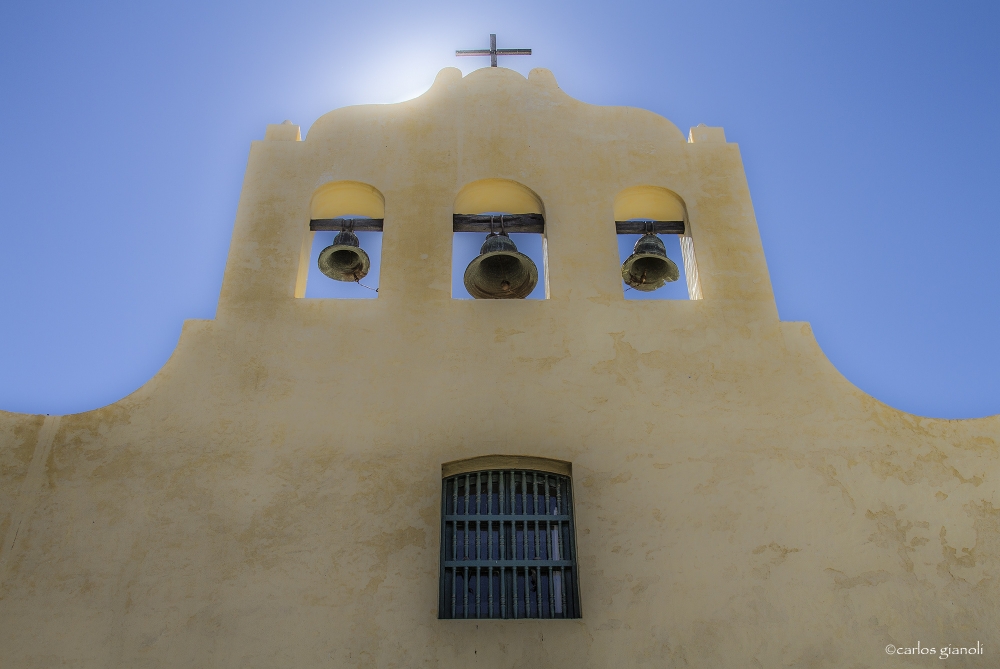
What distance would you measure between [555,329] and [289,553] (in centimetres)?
255

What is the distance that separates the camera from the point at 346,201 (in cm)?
724

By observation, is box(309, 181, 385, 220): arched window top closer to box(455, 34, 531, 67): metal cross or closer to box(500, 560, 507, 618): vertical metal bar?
box(455, 34, 531, 67): metal cross

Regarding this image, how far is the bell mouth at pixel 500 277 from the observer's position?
6395 millimetres

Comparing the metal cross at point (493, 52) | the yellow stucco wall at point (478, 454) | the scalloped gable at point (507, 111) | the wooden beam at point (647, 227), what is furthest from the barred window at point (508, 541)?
the metal cross at point (493, 52)

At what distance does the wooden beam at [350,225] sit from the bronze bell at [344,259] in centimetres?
8

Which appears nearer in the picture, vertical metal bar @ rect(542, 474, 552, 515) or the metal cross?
vertical metal bar @ rect(542, 474, 552, 515)

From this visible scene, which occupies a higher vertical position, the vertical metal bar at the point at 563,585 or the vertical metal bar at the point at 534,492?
the vertical metal bar at the point at 534,492

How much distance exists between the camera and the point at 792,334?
20.1 feet

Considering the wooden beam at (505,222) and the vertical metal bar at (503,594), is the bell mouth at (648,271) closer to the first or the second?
the wooden beam at (505,222)

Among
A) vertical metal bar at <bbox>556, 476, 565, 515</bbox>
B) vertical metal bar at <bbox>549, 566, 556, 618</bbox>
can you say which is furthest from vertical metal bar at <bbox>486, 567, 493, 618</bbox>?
vertical metal bar at <bbox>556, 476, 565, 515</bbox>

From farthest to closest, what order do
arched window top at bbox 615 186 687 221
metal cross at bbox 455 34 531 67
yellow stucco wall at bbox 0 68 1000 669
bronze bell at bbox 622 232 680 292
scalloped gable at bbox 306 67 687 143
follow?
metal cross at bbox 455 34 531 67
scalloped gable at bbox 306 67 687 143
arched window top at bbox 615 186 687 221
bronze bell at bbox 622 232 680 292
yellow stucco wall at bbox 0 68 1000 669

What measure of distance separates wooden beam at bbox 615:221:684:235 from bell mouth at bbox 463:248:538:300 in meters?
1.07

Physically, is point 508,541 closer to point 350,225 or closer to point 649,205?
point 350,225

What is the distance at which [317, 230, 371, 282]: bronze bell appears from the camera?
22.0 feet
